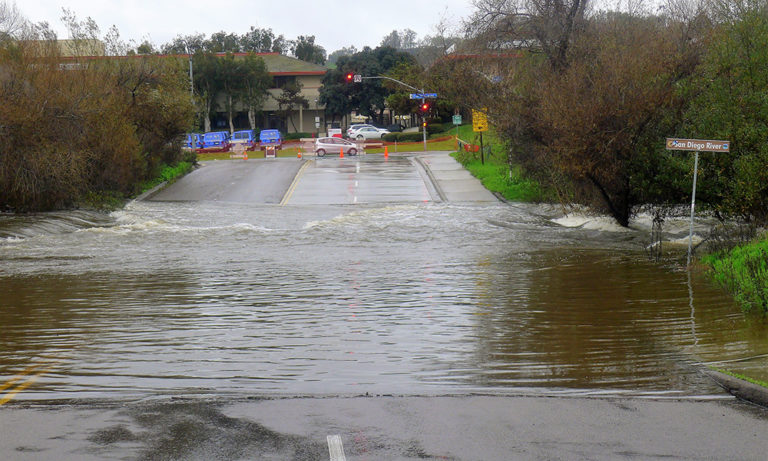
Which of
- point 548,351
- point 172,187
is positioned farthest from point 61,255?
point 172,187

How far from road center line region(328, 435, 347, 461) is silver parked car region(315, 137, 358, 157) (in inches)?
2131

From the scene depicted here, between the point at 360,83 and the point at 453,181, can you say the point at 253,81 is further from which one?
the point at 453,181

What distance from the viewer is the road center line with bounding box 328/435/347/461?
6.04 m

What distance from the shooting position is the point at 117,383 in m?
8.43

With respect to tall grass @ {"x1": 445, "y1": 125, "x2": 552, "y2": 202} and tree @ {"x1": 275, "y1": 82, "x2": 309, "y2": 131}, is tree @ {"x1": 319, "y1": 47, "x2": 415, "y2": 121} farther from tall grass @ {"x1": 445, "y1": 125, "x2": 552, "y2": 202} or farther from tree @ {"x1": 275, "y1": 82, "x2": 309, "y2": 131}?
tall grass @ {"x1": 445, "y1": 125, "x2": 552, "y2": 202}

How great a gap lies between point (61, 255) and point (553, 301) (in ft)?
40.5

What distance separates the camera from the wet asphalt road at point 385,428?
613 centimetres

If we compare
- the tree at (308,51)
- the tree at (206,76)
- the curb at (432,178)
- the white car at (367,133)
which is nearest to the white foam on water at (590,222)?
the curb at (432,178)

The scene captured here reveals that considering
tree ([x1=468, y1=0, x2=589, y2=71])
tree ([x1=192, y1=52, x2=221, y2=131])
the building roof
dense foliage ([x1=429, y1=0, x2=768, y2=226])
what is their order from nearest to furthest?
1. dense foliage ([x1=429, y1=0, x2=768, y2=226])
2. tree ([x1=468, y1=0, x2=589, y2=71])
3. tree ([x1=192, y1=52, x2=221, y2=131])
4. the building roof

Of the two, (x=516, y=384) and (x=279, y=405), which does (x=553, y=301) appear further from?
(x=279, y=405)

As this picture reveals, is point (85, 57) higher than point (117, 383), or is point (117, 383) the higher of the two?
point (85, 57)

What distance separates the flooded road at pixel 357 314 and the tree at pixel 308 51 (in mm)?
102680

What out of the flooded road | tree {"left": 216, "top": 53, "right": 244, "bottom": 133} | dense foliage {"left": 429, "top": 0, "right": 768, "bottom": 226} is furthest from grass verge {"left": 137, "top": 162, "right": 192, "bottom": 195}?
tree {"left": 216, "top": 53, "right": 244, "bottom": 133}

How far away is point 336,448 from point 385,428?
0.62m
